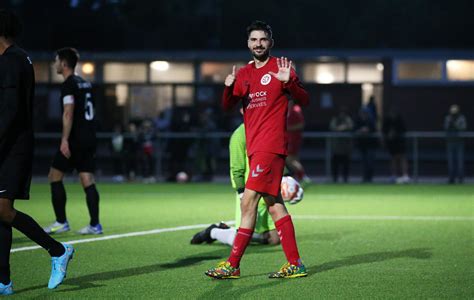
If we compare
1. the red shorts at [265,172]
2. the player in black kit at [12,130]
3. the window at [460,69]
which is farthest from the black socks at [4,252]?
the window at [460,69]

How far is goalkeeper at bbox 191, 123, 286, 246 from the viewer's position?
10695 mm

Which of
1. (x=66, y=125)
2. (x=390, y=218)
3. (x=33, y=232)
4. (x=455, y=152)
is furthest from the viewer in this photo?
(x=455, y=152)

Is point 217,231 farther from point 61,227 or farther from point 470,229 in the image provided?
point 470,229

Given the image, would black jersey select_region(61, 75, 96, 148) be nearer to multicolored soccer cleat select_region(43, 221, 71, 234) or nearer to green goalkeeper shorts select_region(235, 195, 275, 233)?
multicolored soccer cleat select_region(43, 221, 71, 234)

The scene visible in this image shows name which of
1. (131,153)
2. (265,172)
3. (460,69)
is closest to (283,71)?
(265,172)

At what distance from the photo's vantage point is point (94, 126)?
12625 millimetres

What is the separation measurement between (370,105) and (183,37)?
35.1 ft

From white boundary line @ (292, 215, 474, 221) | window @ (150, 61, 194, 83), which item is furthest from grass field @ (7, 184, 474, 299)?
window @ (150, 61, 194, 83)

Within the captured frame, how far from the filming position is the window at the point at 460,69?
35975 mm

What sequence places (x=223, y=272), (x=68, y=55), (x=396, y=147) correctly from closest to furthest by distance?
(x=223, y=272)
(x=68, y=55)
(x=396, y=147)

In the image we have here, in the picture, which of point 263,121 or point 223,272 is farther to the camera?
point 223,272

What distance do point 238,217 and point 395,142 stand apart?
14726mm

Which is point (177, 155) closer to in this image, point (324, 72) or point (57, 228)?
point (324, 72)

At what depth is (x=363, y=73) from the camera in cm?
3559
